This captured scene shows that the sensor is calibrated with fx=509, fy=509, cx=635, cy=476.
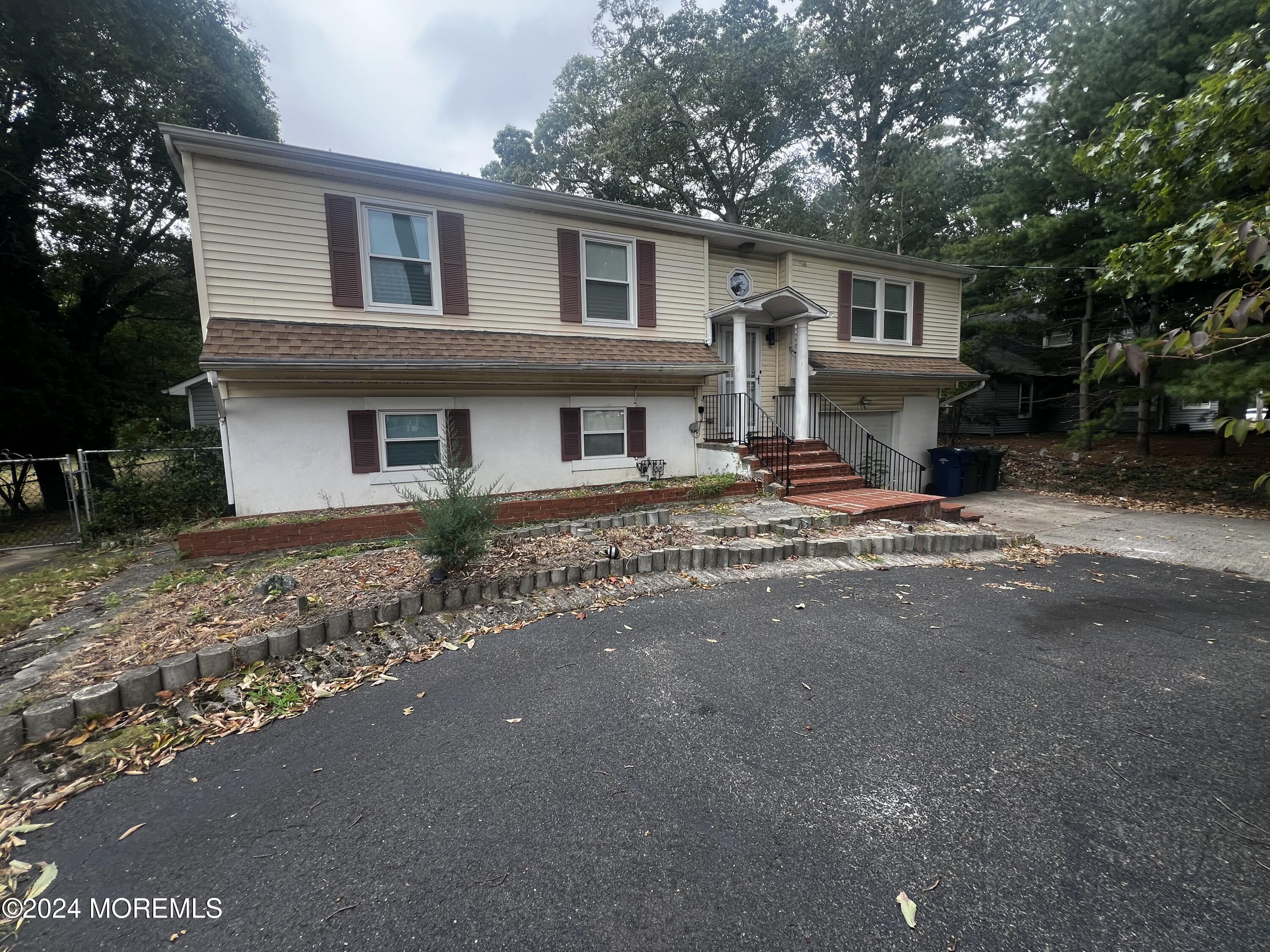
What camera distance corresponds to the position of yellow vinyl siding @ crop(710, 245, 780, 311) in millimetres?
10102

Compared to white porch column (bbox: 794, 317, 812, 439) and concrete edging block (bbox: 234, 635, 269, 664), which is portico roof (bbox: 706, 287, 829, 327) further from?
concrete edging block (bbox: 234, 635, 269, 664)

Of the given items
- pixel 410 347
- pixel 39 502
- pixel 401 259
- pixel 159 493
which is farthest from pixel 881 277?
pixel 39 502

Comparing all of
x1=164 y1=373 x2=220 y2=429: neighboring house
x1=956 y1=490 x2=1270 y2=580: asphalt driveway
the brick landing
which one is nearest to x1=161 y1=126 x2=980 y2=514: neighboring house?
the brick landing

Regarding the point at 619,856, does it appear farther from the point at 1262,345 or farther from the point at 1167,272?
the point at 1262,345

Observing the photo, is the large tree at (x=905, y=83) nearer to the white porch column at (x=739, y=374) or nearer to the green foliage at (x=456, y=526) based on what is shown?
the white porch column at (x=739, y=374)

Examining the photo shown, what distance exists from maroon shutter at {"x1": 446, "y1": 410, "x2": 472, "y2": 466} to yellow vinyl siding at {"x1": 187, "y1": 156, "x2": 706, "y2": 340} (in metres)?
1.30

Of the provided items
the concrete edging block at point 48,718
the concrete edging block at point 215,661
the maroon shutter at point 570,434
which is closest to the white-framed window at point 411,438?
the maroon shutter at point 570,434

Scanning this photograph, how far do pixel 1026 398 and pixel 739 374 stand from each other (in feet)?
55.2

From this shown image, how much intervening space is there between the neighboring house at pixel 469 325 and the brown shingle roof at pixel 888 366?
114 millimetres

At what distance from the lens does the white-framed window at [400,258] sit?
23.4 feet

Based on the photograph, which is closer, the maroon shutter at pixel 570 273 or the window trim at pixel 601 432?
the maroon shutter at pixel 570 273

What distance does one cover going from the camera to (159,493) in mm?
7156

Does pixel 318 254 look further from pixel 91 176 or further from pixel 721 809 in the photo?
pixel 91 176

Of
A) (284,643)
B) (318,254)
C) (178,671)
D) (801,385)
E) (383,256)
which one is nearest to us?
(178,671)
